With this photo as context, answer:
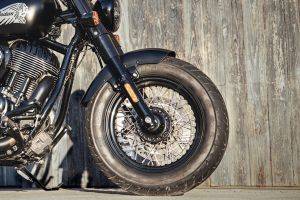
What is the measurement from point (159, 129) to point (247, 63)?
→ 1508mm

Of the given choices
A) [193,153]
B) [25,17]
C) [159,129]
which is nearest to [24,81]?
[25,17]

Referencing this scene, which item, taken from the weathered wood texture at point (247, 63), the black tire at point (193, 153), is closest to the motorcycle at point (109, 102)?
the black tire at point (193, 153)

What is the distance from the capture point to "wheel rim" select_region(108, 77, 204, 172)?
362cm

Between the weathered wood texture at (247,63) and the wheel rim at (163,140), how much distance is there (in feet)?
3.07

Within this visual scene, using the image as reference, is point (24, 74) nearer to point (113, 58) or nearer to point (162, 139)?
point (113, 58)

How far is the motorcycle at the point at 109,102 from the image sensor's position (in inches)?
139

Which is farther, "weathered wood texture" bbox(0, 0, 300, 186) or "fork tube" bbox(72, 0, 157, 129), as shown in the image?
"weathered wood texture" bbox(0, 0, 300, 186)

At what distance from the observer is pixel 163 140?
3666mm

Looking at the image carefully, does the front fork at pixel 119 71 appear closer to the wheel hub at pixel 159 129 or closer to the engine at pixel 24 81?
the wheel hub at pixel 159 129

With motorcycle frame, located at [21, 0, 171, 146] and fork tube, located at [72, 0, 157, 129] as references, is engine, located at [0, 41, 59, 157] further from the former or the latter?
fork tube, located at [72, 0, 157, 129]

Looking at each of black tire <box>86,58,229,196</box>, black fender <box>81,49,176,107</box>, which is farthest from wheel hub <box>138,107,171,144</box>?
black fender <box>81,49,176,107</box>

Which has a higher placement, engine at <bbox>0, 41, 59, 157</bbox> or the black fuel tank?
the black fuel tank

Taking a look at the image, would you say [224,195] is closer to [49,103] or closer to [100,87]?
[100,87]

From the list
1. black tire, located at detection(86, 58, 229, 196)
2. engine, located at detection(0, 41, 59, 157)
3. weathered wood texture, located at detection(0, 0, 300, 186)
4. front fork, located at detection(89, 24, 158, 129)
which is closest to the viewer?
black tire, located at detection(86, 58, 229, 196)
